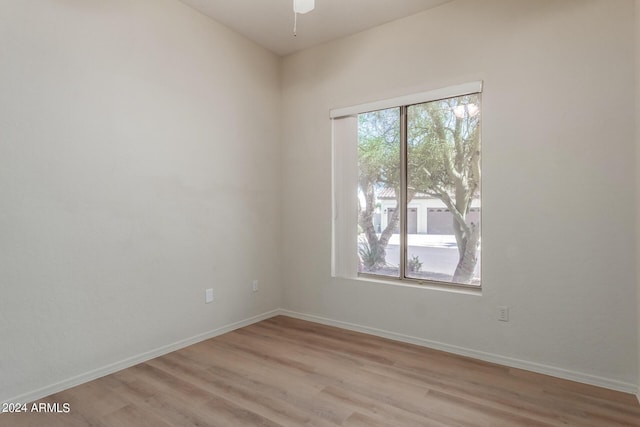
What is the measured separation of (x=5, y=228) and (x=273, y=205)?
90.3 inches

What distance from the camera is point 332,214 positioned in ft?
12.0

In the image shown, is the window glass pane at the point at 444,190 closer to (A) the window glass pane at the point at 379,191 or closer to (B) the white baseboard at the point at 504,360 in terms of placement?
(A) the window glass pane at the point at 379,191

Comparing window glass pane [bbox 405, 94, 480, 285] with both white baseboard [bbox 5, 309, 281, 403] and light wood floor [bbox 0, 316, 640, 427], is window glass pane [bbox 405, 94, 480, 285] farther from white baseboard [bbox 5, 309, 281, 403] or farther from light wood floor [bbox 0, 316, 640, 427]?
white baseboard [bbox 5, 309, 281, 403]

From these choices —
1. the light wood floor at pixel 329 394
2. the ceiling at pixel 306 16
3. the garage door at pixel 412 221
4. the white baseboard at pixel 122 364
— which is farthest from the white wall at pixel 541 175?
the white baseboard at pixel 122 364

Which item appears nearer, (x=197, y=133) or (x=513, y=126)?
(x=513, y=126)

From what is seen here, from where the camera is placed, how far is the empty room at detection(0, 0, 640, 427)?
7.09 feet

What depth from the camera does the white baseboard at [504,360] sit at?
91.5 inches

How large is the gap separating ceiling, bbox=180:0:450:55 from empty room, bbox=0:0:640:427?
3 cm

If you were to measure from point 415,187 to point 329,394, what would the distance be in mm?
1898

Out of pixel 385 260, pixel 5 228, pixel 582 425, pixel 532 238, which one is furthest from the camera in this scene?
pixel 385 260

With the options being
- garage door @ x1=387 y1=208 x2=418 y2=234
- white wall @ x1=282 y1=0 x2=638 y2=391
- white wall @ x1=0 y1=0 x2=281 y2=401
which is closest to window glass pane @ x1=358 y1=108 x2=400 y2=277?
garage door @ x1=387 y1=208 x2=418 y2=234

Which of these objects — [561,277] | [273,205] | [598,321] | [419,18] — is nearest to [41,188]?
[273,205]

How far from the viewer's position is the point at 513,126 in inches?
105

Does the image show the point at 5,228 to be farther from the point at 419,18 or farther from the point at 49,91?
the point at 419,18
